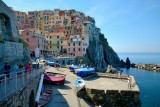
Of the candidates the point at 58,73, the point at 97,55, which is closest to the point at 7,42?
the point at 58,73

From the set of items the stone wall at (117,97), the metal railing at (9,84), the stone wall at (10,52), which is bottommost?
the stone wall at (117,97)

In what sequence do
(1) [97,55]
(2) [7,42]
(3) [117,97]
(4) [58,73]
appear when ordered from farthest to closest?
(1) [97,55] < (4) [58,73] < (3) [117,97] < (2) [7,42]

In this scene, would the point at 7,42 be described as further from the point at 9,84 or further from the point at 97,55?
the point at 97,55

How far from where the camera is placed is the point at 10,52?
23.4 m

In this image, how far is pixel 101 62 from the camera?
10925 cm

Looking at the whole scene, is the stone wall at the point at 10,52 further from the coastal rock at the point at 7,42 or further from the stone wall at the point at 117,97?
the stone wall at the point at 117,97

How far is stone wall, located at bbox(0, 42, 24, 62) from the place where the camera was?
21.1 m

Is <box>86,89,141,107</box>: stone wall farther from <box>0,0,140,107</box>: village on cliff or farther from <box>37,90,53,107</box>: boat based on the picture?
<box>37,90,53,107</box>: boat

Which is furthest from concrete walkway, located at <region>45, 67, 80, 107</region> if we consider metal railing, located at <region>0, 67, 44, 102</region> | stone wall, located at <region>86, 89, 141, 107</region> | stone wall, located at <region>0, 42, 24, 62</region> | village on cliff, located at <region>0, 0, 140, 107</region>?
metal railing, located at <region>0, 67, 44, 102</region>

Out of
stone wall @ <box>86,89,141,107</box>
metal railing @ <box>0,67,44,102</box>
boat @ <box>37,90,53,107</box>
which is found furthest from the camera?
stone wall @ <box>86,89,141,107</box>

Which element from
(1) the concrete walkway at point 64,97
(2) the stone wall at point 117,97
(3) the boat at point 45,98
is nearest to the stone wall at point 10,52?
(3) the boat at point 45,98

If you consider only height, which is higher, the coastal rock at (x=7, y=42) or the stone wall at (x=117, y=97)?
the coastal rock at (x=7, y=42)

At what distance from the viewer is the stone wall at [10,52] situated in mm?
21078

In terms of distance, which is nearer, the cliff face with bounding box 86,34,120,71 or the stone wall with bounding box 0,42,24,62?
the stone wall with bounding box 0,42,24,62
